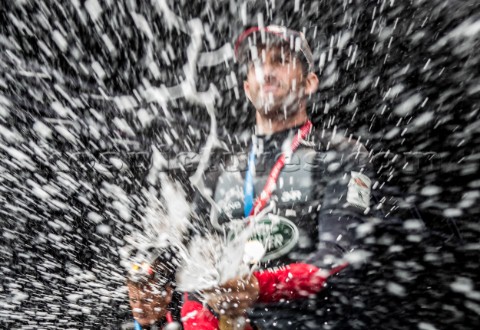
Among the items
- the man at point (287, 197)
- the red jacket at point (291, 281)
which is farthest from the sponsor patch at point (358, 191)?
the red jacket at point (291, 281)

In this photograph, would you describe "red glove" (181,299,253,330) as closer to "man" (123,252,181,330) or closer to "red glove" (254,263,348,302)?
"man" (123,252,181,330)

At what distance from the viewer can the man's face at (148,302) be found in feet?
3.39

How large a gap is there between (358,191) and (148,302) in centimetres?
68

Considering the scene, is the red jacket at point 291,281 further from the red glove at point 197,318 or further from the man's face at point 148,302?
the man's face at point 148,302

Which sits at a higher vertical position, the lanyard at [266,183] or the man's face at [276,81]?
the man's face at [276,81]

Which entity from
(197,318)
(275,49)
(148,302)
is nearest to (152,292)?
(148,302)

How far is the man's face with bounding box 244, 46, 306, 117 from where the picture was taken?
123 cm

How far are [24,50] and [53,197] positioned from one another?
86 centimetres

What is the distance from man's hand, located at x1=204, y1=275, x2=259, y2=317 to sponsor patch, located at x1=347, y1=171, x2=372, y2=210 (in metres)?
0.38

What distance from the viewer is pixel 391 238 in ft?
4.77

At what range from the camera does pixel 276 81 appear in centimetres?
123

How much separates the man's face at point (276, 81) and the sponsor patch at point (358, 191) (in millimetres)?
358

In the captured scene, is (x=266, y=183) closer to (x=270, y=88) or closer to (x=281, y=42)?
(x=270, y=88)

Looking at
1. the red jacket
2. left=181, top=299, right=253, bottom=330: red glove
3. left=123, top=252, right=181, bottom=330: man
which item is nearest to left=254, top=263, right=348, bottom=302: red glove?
the red jacket
